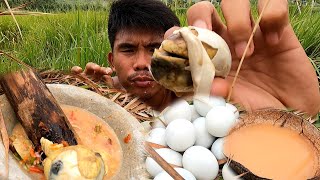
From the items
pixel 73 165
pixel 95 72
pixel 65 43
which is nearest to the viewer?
pixel 73 165

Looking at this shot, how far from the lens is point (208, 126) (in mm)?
726

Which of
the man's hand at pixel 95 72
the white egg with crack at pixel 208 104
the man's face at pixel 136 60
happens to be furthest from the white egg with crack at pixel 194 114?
the man's hand at pixel 95 72

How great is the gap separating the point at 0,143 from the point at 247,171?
17.1 inches

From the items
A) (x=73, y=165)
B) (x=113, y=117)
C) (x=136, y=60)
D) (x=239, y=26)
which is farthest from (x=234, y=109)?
(x=136, y=60)

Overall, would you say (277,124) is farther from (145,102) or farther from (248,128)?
(145,102)

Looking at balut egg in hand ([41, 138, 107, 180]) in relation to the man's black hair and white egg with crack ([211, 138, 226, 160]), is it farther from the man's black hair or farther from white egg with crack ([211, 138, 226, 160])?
the man's black hair

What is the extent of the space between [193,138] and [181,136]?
4cm

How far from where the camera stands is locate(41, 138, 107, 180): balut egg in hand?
2.67 ft

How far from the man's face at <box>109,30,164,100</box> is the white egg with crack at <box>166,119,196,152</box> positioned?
40cm

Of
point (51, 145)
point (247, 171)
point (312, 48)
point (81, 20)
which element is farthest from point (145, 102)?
point (312, 48)

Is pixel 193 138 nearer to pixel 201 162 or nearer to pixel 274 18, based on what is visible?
pixel 201 162

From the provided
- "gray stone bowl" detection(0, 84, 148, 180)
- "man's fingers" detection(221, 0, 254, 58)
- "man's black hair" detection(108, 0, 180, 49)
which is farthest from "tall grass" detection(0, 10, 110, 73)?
"man's fingers" detection(221, 0, 254, 58)

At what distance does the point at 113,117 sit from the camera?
41.8 inches

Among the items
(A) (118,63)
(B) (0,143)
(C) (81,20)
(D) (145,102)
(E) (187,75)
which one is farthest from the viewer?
(C) (81,20)
